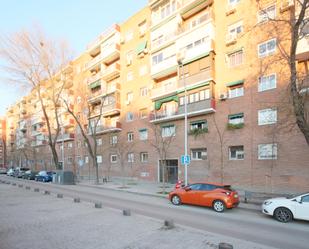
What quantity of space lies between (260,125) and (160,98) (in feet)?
39.2

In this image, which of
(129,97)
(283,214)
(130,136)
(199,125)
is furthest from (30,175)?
(283,214)

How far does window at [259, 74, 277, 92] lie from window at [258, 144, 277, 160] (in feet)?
14.3

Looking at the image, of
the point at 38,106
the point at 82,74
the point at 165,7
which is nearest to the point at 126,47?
the point at 165,7

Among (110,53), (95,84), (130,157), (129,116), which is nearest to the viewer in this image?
(130,157)

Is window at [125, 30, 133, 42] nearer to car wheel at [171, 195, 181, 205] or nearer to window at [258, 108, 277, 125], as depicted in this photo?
window at [258, 108, 277, 125]

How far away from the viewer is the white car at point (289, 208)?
10.4 meters

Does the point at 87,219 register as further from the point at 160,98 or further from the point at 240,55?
the point at 160,98

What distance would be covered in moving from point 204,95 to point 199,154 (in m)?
5.59

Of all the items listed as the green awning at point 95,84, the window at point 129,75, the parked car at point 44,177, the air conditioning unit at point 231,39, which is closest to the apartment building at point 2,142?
the parked car at point 44,177

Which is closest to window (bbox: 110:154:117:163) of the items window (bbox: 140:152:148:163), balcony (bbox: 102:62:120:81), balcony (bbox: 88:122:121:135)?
balcony (bbox: 88:122:121:135)

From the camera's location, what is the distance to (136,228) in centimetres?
898

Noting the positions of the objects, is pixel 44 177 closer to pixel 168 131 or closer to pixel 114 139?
pixel 114 139

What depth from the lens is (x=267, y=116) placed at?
65.2ft

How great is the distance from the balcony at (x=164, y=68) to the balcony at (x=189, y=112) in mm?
4170
